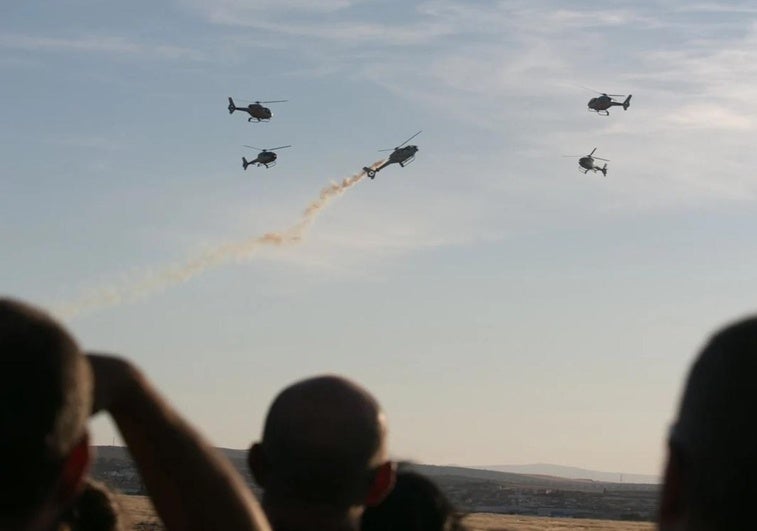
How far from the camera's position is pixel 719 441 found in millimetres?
3100

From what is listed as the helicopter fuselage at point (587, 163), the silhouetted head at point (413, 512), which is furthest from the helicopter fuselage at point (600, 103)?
the silhouetted head at point (413, 512)

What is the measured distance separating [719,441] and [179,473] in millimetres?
1880

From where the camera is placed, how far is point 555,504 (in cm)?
16275

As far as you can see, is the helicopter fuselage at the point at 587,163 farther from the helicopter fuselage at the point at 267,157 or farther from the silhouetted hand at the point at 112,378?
the silhouetted hand at the point at 112,378

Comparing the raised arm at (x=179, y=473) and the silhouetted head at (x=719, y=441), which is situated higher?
the silhouetted head at (x=719, y=441)

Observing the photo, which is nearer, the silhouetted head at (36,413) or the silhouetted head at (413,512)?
the silhouetted head at (36,413)

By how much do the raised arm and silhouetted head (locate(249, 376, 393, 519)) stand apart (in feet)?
3.00

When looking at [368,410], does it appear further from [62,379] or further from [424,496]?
[62,379]

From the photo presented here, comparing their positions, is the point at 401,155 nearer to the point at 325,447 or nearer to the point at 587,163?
the point at 587,163

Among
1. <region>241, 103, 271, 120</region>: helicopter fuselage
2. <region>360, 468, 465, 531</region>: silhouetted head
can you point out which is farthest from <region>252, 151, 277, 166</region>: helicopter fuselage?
<region>360, 468, 465, 531</region>: silhouetted head

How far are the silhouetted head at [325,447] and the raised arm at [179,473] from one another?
916 mm

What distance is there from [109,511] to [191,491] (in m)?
1.77

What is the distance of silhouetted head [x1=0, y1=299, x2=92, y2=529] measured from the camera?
3203 mm

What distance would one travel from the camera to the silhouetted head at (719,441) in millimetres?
3074
